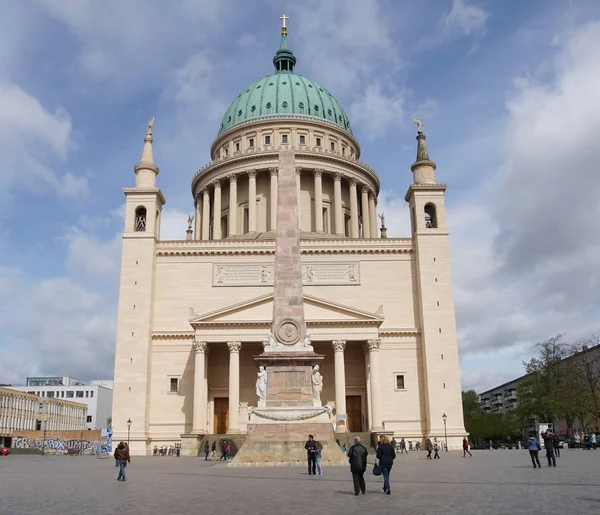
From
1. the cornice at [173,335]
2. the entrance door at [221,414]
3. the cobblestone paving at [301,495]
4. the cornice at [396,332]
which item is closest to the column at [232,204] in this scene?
the cornice at [173,335]

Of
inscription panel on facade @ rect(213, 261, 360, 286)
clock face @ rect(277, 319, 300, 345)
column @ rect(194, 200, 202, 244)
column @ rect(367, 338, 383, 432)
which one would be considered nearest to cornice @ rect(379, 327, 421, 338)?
column @ rect(367, 338, 383, 432)

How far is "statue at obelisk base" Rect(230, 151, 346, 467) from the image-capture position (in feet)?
79.7

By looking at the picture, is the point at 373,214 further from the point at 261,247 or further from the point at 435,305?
the point at 435,305

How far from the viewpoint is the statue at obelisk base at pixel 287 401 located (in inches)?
957

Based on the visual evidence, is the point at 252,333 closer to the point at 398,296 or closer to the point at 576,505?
the point at 398,296

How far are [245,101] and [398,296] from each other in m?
35.4

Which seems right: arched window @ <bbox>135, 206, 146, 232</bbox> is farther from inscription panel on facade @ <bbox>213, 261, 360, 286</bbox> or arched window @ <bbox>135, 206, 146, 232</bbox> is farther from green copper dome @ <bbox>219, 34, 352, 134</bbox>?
green copper dome @ <bbox>219, 34, 352, 134</bbox>

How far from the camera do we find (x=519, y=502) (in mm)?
13312

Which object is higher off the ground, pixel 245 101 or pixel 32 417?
pixel 245 101

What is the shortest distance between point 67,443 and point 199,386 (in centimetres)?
2478

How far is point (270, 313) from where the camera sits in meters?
51.2

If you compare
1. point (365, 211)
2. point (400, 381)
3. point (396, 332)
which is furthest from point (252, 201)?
point (400, 381)

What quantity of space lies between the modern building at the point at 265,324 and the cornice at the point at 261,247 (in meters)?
0.09

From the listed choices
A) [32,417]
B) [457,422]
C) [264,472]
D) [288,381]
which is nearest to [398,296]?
[457,422]
